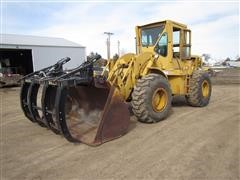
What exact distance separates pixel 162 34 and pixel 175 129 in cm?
245

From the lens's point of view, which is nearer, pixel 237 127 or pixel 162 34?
pixel 237 127

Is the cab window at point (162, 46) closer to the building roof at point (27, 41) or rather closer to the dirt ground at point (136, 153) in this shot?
the dirt ground at point (136, 153)

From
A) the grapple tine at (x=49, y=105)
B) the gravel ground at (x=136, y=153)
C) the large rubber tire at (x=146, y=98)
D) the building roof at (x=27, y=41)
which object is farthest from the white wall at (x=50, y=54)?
the large rubber tire at (x=146, y=98)

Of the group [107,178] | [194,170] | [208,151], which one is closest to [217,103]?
[208,151]

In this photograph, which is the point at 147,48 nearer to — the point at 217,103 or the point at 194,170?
the point at 217,103

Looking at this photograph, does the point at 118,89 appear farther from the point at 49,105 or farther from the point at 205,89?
the point at 205,89

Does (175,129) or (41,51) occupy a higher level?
(41,51)

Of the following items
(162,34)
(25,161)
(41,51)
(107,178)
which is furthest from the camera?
(41,51)

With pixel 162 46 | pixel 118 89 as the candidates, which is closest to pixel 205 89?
pixel 162 46

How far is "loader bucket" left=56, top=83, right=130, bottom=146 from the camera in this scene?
12.3ft

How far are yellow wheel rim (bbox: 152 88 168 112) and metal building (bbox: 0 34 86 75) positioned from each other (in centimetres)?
1680

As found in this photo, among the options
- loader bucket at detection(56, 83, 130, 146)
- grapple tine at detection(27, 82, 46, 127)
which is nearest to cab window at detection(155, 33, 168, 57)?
loader bucket at detection(56, 83, 130, 146)

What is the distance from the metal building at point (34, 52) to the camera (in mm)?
19966

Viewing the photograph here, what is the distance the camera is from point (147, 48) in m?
6.21
